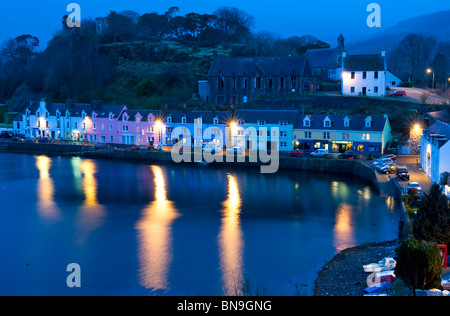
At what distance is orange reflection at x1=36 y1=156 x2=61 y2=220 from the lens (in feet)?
85.4

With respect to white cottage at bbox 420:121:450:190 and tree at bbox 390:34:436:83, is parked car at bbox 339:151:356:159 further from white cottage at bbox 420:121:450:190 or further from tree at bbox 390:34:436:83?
tree at bbox 390:34:436:83

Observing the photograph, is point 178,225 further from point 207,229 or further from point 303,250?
point 303,250

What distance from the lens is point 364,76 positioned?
152 feet

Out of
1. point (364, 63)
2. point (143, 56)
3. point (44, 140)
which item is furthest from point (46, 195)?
point (143, 56)

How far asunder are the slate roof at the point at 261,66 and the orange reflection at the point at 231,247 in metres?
25.5

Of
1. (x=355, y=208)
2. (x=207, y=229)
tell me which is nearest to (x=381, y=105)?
(x=355, y=208)

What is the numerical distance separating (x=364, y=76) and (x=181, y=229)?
3074cm

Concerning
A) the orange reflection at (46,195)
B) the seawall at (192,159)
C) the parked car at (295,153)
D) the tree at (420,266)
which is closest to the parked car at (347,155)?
the seawall at (192,159)

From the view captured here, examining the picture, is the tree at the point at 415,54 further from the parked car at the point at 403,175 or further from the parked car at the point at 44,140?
the parked car at the point at 44,140

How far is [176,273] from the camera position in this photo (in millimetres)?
17250

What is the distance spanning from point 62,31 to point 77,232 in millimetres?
66748

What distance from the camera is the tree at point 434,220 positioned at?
17000 mm

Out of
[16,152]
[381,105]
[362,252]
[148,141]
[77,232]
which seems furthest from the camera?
[16,152]

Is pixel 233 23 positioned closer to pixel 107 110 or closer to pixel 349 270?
pixel 107 110
